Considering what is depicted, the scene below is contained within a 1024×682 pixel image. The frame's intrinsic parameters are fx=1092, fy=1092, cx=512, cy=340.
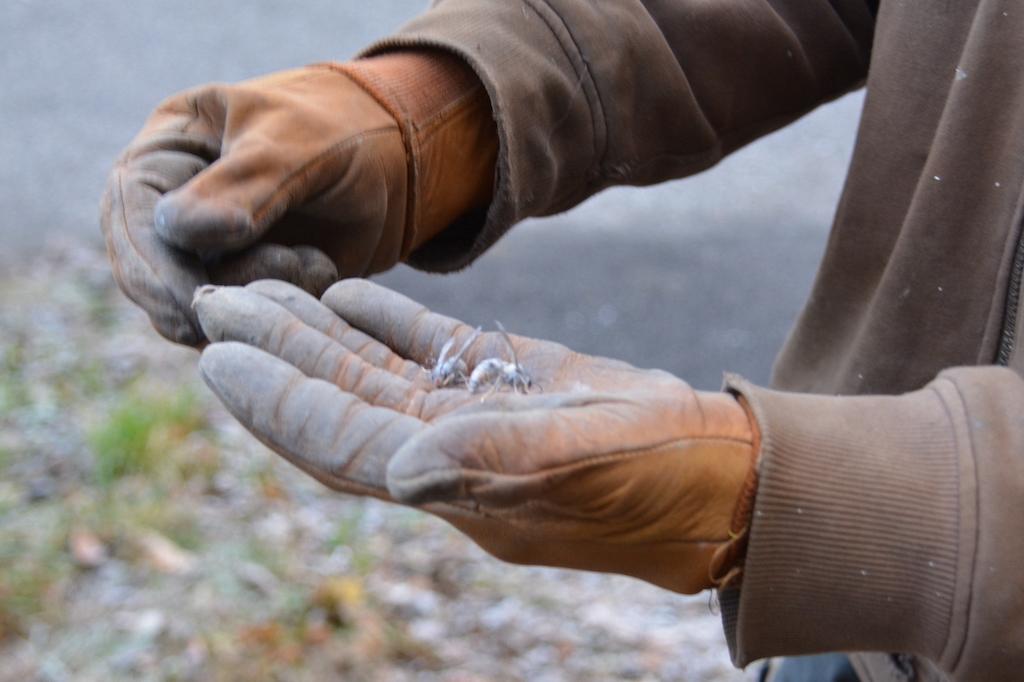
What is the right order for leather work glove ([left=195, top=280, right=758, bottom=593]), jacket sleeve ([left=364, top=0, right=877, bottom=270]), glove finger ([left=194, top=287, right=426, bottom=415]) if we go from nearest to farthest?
leather work glove ([left=195, top=280, right=758, bottom=593]), glove finger ([left=194, top=287, right=426, bottom=415]), jacket sleeve ([left=364, top=0, right=877, bottom=270])

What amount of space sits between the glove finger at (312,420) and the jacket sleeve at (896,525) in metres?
0.38

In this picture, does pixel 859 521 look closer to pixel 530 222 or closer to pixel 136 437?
pixel 136 437

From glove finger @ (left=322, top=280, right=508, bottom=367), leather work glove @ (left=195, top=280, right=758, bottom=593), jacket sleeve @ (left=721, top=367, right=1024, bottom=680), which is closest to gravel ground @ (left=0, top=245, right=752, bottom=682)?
glove finger @ (left=322, top=280, right=508, bottom=367)

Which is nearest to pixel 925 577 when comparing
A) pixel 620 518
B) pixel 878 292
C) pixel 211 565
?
pixel 620 518

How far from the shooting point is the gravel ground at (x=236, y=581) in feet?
8.24

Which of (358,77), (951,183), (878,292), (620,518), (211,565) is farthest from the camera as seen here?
(211,565)

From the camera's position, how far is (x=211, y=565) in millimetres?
2750

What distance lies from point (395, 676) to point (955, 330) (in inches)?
65.7

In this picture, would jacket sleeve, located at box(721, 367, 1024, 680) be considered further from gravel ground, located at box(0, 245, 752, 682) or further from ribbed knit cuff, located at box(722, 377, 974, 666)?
gravel ground, located at box(0, 245, 752, 682)

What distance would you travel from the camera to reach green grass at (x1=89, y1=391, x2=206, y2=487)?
9.78 feet

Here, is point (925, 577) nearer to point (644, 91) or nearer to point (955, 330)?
point (955, 330)

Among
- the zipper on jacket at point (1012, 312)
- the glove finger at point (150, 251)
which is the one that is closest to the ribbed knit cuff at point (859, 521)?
the zipper on jacket at point (1012, 312)

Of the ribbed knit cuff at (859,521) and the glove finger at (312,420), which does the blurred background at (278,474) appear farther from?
the ribbed knit cuff at (859,521)

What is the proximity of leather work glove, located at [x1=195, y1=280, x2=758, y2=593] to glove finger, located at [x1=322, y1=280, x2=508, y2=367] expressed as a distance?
0.28ft
